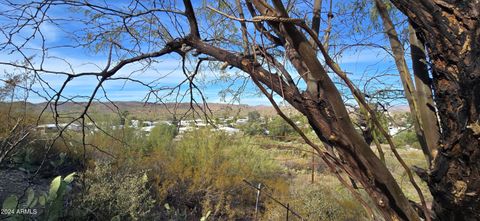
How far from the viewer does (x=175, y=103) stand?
9.48ft

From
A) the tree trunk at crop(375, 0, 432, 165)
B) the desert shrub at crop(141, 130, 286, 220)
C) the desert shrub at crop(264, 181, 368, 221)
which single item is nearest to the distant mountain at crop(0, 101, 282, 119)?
the tree trunk at crop(375, 0, 432, 165)

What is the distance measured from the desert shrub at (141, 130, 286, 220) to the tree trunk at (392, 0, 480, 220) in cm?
580

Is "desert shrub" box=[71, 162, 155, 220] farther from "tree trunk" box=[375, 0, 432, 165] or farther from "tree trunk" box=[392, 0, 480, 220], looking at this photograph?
"tree trunk" box=[392, 0, 480, 220]

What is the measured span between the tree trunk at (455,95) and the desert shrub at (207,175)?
5.80 meters

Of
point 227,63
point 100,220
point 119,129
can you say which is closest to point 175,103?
point 227,63

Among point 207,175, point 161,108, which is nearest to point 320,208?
point 207,175

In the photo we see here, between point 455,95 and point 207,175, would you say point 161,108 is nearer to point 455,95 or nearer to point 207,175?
point 455,95

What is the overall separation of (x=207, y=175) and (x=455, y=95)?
760 cm

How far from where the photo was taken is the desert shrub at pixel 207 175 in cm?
800

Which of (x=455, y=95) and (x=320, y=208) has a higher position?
(x=455, y=95)

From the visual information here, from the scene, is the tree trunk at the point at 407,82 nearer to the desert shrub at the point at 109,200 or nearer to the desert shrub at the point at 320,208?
the desert shrub at the point at 109,200

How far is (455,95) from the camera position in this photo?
1225mm

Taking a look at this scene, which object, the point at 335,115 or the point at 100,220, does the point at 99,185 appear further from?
the point at 335,115

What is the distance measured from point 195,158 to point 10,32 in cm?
713
